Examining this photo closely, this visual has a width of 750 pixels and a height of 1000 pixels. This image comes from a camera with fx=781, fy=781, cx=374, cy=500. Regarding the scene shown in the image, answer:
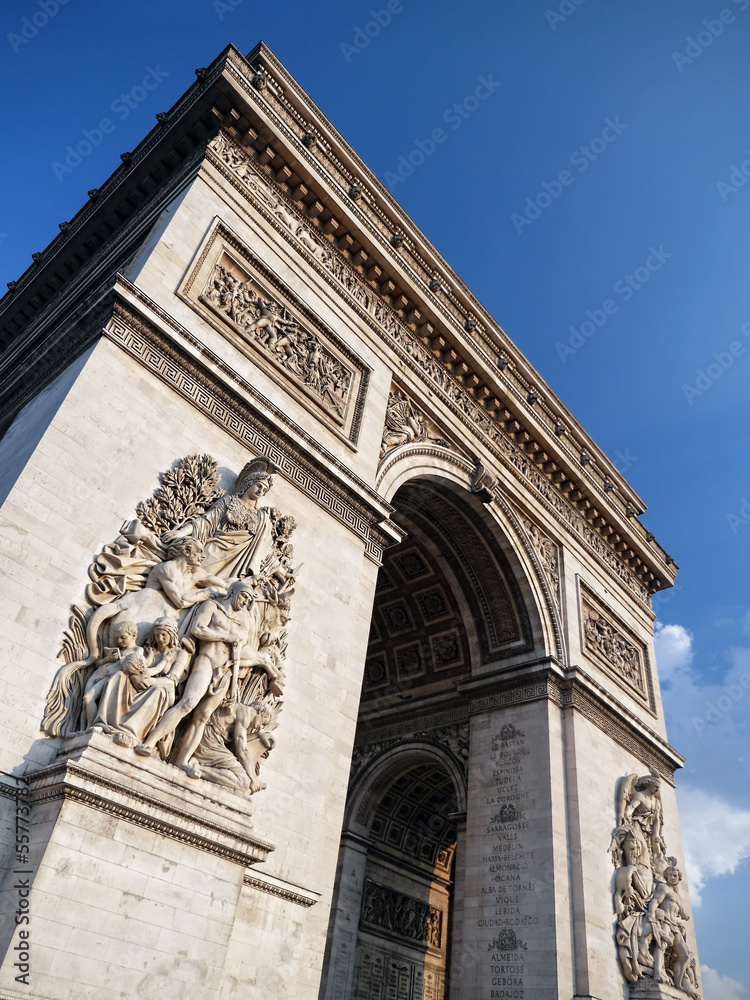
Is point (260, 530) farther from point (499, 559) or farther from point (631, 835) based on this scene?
point (631, 835)

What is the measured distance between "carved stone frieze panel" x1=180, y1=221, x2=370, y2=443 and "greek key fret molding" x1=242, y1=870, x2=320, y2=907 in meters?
5.94

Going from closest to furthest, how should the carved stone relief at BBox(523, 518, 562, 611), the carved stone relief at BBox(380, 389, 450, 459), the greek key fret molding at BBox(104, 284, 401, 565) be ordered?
the greek key fret molding at BBox(104, 284, 401, 565), the carved stone relief at BBox(380, 389, 450, 459), the carved stone relief at BBox(523, 518, 562, 611)

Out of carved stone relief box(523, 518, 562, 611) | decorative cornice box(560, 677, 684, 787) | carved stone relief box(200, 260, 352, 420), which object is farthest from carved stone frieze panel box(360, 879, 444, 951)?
carved stone relief box(200, 260, 352, 420)

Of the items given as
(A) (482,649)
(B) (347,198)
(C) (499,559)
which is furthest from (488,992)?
(B) (347,198)

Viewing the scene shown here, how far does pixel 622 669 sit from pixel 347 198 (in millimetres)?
11228

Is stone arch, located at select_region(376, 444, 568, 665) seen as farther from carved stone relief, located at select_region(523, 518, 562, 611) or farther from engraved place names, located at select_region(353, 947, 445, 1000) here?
engraved place names, located at select_region(353, 947, 445, 1000)

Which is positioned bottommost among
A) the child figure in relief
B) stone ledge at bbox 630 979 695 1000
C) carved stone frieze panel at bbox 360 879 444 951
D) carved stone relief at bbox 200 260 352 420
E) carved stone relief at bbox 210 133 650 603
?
stone ledge at bbox 630 979 695 1000

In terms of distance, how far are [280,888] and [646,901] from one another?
8325mm

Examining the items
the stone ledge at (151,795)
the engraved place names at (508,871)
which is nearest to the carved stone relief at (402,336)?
the engraved place names at (508,871)

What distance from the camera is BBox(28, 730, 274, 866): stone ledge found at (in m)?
6.11

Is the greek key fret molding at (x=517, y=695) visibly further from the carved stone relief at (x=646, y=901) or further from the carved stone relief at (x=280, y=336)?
the carved stone relief at (x=280, y=336)

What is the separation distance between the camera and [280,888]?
7758 mm

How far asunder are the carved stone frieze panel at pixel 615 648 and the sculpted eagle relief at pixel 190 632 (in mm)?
9201

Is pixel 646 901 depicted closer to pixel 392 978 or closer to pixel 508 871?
pixel 508 871
